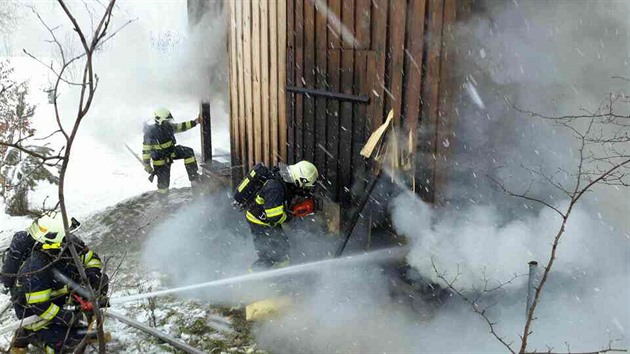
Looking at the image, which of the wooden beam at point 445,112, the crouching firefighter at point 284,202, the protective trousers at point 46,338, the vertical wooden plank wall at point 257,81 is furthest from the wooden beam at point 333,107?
the protective trousers at point 46,338

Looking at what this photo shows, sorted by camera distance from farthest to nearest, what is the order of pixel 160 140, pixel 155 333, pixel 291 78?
1. pixel 160 140
2. pixel 291 78
3. pixel 155 333

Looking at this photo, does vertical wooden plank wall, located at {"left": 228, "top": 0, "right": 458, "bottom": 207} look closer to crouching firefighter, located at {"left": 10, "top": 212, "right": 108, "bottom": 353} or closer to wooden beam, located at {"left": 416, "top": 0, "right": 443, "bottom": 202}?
wooden beam, located at {"left": 416, "top": 0, "right": 443, "bottom": 202}

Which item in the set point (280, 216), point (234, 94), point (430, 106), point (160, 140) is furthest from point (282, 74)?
point (160, 140)

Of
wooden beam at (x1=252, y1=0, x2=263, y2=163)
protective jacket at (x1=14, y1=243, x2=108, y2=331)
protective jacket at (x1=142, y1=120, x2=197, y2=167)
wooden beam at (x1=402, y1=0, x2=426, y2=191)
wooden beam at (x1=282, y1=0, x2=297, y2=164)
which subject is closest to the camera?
protective jacket at (x1=14, y1=243, x2=108, y2=331)

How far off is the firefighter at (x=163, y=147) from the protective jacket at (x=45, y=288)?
456cm

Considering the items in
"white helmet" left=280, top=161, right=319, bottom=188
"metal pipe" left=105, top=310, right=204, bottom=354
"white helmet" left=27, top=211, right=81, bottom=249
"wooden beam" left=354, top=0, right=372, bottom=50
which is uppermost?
"wooden beam" left=354, top=0, right=372, bottom=50

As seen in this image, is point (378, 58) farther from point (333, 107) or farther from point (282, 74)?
point (282, 74)

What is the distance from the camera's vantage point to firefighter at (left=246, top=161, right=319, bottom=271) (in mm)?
5750

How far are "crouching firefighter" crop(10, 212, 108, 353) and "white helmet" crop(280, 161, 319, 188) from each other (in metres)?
2.35

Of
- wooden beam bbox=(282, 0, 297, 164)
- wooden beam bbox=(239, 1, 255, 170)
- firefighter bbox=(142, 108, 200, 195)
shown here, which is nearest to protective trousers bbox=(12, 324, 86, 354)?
wooden beam bbox=(282, 0, 297, 164)

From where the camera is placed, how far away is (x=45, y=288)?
4246 millimetres

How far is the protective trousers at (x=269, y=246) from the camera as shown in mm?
5984

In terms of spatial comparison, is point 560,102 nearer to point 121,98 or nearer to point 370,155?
point 370,155

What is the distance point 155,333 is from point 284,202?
1.99 meters
